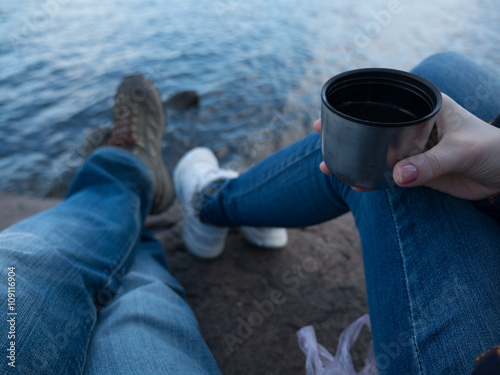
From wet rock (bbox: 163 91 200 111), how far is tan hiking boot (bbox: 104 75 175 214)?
0.84 m

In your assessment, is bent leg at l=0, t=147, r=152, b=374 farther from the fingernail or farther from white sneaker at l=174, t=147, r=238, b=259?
the fingernail

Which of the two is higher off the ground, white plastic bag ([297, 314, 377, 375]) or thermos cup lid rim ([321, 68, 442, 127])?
thermos cup lid rim ([321, 68, 442, 127])

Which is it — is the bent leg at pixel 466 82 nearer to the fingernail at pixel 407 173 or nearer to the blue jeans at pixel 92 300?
the fingernail at pixel 407 173

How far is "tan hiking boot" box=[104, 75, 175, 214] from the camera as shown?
71.7 inches

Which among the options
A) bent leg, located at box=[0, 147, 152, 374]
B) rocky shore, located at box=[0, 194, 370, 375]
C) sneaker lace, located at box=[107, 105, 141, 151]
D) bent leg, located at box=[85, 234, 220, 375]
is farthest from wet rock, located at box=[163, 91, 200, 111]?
bent leg, located at box=[85, 234, 220, 375]

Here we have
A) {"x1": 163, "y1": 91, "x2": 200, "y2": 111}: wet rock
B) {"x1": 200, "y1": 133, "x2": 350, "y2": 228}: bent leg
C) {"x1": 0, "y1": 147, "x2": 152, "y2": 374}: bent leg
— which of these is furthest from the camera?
{"x1": 163, "y1": 91, "x2": 200, "y2": 111}: wet rock

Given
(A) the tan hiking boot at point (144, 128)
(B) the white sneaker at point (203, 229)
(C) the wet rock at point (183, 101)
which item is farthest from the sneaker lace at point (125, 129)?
(C) the wet rock at point (183, 101)

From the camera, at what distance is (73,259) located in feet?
3.33

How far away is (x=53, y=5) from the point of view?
5.66m

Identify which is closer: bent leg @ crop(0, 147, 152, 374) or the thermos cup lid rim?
the thermos cup lid rim

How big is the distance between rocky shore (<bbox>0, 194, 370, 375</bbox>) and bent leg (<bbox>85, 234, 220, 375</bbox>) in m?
0.36

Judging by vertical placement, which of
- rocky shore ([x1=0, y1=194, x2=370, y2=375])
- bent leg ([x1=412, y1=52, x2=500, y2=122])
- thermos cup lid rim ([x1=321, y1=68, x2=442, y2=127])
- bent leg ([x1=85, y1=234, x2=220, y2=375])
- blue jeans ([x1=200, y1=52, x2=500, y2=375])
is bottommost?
rocky shore ([x1=0, y1=194, x2=370, y2=375])

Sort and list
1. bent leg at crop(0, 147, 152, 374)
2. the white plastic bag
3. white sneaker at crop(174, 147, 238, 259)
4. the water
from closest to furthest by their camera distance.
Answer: bent leg at crop(0, 147, 152, 374) → the white plastic bag → white sneaker at crop(174, 147, 238, 259) → the water

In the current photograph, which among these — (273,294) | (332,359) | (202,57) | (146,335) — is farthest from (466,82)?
(202,57)
